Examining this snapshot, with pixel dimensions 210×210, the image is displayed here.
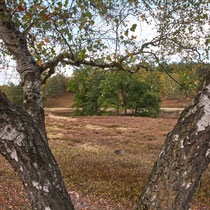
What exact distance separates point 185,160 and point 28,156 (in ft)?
6.11

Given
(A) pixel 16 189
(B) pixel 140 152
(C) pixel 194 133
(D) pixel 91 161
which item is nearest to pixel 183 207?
(C) pixel 194 133

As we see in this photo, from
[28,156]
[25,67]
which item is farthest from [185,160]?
[25,67]

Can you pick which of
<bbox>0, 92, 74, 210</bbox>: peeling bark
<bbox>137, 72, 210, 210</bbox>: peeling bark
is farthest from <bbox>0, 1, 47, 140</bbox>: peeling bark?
<bbox>137, 72, 210, 210</bbox>: peeling bark

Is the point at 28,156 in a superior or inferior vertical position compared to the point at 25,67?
inferior

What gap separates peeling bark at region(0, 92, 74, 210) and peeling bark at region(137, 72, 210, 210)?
4.10ft

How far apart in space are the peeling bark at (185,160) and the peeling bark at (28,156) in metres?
1.25

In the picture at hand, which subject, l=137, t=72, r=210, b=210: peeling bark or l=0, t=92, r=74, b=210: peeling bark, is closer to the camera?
l=137, t=72, r=210, b=210: peeling bark

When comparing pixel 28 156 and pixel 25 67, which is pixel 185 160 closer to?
pixel 28 156

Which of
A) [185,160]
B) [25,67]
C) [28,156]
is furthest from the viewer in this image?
[25,67]

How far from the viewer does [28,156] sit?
2316mm

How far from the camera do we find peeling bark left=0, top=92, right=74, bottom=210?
2295 mm

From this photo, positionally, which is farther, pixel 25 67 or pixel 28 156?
pixel 25 67

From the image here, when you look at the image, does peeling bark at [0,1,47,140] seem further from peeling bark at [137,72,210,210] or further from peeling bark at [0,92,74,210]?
peeling bark at [137,72,210,210]

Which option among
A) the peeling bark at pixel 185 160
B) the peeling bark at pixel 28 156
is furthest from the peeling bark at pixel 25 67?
the peeling bark at pixel 185 160
